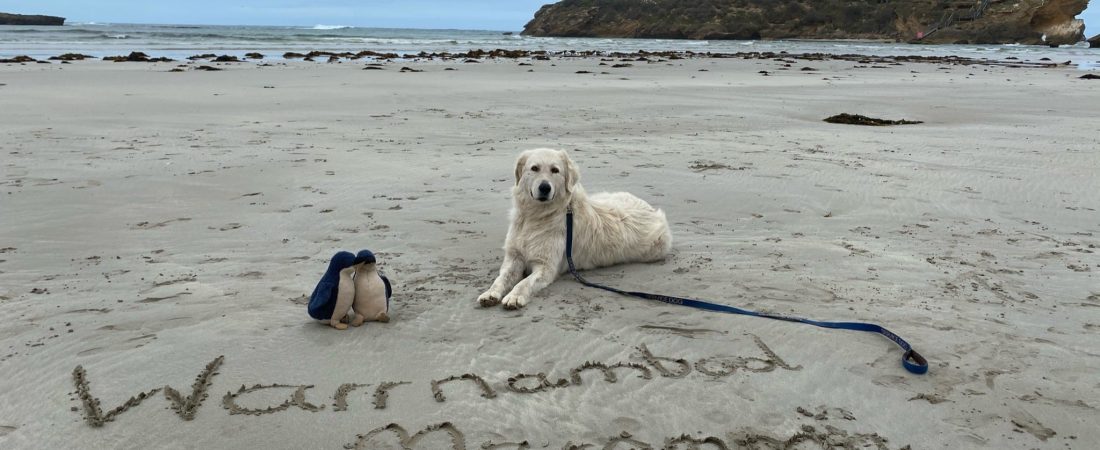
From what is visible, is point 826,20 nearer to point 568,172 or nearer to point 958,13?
point 958,13

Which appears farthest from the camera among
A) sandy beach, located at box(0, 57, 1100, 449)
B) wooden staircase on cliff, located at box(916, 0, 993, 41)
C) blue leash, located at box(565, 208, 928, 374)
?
wooden staircase on cliff, located at box(916, 0, 993, 41)

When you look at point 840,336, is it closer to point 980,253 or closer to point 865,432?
point 865,432

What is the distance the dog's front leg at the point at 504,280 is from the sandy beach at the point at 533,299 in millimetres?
122

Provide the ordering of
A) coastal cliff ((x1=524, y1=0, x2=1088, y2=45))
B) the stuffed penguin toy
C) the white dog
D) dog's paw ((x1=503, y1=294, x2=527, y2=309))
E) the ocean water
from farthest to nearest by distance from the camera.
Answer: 1. coastal cliff ((x1=524, y1=0, x2=1088, y2=45))
2. the ocean water
3. the white dog
4. dog's paw ((x1=503, y1=294, x2=527, y2=309))
5. the stuffed penguin toy

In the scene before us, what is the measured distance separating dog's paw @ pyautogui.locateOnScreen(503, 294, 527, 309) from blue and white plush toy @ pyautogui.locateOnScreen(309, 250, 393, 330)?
2.41 ft

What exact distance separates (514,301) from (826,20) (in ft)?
272

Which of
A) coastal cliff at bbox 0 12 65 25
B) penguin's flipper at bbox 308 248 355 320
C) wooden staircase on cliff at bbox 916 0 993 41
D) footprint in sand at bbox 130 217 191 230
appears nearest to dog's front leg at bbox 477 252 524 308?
penguin's flipper at bbox 308 248 355 320

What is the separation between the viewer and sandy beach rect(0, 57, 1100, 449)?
309cm

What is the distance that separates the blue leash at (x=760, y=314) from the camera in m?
3.58

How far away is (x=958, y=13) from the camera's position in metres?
70.2

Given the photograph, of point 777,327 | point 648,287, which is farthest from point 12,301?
point 777,327

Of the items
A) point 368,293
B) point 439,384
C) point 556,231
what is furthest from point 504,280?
point 439,384

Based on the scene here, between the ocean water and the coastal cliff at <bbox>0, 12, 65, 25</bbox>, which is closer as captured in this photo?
the ocean water

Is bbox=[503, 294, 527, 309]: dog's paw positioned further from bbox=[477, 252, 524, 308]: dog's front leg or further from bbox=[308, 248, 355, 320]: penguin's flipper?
bbox=[308, 248, 355, 320]: penguin's flipper
